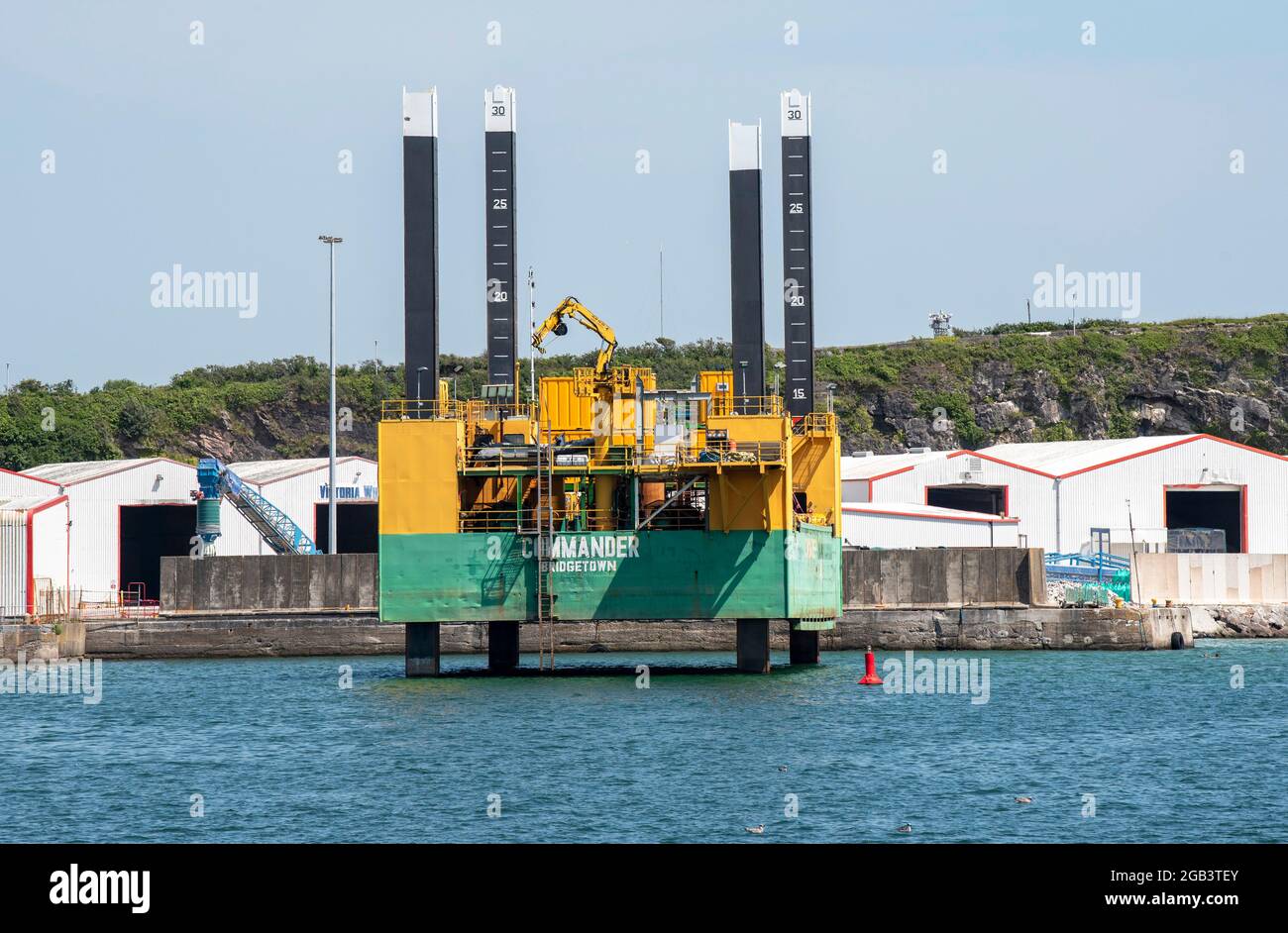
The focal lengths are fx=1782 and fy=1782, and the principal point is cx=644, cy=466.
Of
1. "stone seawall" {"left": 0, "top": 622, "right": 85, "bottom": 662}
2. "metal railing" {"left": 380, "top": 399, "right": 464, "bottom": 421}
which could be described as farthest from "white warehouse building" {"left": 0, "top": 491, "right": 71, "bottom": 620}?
"metal railing" {"left": 380, "top": 399, "right": 464, "bottom": 421}

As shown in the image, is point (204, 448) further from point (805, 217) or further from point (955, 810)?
point (955, 810)

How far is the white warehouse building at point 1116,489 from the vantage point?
8138 centimetres

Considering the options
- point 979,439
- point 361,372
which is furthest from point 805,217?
point 361,372

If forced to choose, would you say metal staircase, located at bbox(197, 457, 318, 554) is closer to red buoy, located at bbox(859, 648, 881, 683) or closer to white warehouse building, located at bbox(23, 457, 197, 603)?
white warehouse building, located at bbox(23, 457, 197, 603)

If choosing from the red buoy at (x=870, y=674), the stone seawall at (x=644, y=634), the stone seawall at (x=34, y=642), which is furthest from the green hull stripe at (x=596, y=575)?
the stone seawall at (x=34, y=642)

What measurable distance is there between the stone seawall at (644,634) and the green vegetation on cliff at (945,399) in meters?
63.7

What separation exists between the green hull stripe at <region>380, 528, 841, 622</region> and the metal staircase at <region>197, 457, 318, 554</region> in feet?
94.2

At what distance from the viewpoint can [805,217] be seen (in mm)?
57500

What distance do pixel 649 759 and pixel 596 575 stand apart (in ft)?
41.4

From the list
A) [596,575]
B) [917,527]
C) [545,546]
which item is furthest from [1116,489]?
[545,546]

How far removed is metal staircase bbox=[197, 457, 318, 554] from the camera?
76125 mm

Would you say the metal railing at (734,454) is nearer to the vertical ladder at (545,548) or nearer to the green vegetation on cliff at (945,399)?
the vertical ladder at (545,548)
